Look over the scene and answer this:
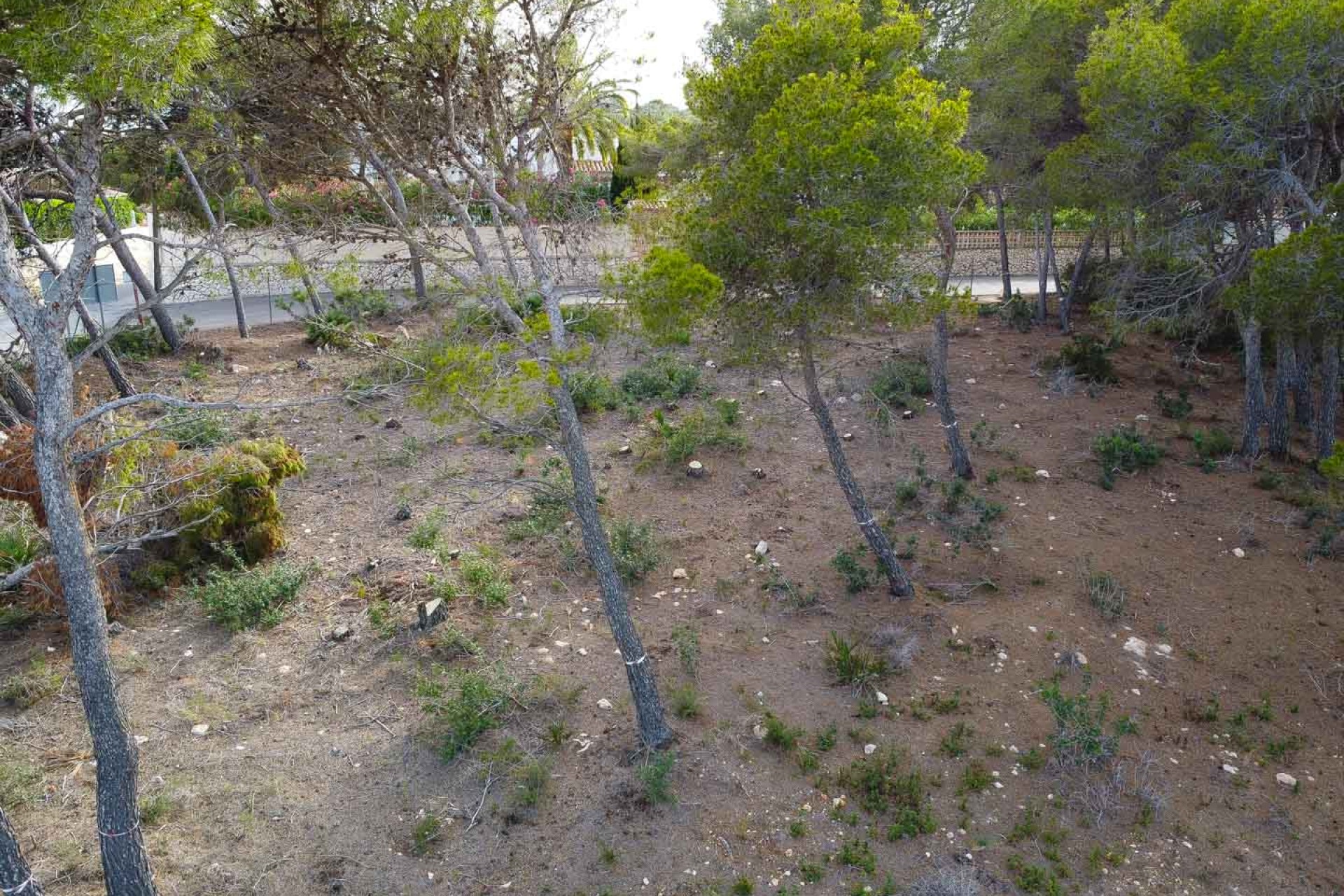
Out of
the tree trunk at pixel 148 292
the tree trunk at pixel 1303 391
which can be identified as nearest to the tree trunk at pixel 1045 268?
the tree trunk at pixel 1303 391

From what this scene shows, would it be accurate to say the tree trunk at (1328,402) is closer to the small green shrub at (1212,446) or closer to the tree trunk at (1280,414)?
the tree trunk at (1280,414)

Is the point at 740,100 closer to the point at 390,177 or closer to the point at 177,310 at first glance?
the point at 390,177

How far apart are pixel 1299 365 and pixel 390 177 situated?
457 inches

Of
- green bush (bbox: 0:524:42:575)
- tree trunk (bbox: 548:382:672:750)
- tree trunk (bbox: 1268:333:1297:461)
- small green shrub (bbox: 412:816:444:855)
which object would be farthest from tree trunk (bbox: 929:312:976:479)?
green bush (bbox: 0:524:42:575)

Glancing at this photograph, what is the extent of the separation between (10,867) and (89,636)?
115 centimetres

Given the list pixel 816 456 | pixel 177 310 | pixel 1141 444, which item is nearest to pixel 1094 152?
pixel 1141 444

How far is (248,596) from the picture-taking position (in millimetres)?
8008

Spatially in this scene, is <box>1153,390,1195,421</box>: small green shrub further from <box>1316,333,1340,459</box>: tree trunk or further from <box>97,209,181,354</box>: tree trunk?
<box>97,209,181,354</box>: tree trunk

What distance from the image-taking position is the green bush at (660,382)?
524 inches

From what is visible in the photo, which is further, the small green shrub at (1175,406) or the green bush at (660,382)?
the green bush at (660,382)

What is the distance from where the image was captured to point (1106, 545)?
8992mm

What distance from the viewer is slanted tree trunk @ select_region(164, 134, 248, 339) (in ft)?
17.2

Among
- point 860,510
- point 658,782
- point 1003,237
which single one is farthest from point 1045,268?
point 658,782

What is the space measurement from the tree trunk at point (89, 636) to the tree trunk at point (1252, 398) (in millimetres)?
11574
